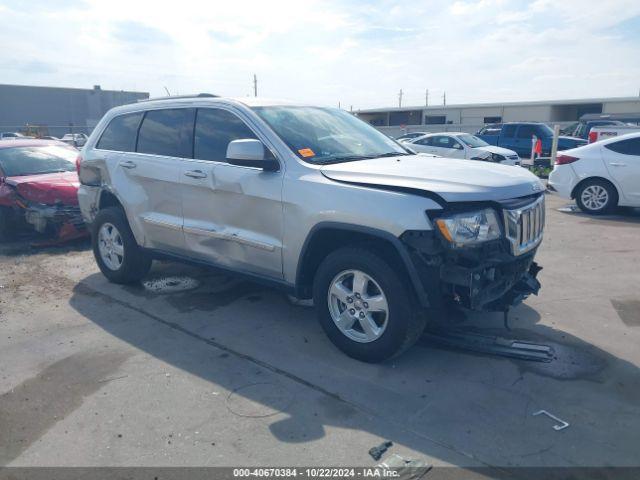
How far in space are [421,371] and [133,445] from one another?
1976mm

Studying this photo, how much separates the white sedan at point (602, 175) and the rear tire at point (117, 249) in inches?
305

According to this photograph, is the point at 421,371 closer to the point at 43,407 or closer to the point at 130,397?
the point at 130,397

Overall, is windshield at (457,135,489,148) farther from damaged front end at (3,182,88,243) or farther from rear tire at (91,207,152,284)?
rear tire at (91,207,152,284)

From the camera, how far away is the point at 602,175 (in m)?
9.55

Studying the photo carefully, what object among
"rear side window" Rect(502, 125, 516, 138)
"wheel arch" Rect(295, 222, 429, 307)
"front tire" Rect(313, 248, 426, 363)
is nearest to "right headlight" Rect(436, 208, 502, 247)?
"wheel arch" Rect(295, 222, 429, 307)

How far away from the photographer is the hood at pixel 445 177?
3520mm

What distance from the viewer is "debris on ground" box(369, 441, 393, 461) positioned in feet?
9.59

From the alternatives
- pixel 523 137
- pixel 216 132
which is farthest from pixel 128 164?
pixel 523 137

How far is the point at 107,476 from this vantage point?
283 cm

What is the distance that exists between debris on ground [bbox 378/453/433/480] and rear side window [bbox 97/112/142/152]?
416 cm

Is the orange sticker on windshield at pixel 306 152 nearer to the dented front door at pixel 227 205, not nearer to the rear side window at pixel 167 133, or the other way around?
the dented front door at pixel 227 205

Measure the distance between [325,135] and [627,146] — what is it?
716cm

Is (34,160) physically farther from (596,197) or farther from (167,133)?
(596,197)

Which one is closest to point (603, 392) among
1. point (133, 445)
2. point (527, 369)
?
point (527, 369)
